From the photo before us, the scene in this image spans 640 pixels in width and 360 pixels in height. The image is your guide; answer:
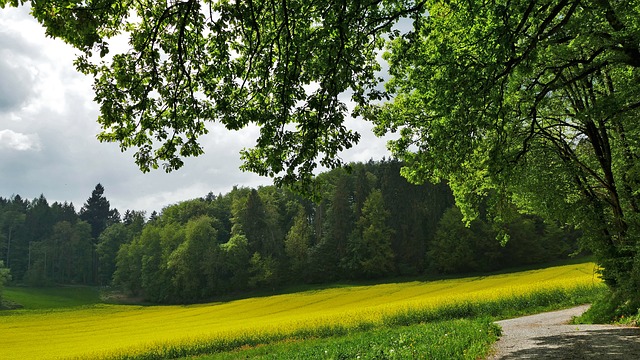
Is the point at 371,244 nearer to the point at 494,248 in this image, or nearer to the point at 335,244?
the point at 335,244

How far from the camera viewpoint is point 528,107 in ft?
42.5

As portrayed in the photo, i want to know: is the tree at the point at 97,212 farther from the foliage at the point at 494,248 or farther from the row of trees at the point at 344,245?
the foliage at the point at 494,248

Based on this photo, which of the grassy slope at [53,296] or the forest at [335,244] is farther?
the grassy slope at [53,296]

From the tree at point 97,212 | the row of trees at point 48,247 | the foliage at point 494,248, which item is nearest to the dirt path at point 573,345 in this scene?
the foliage at point 494,248

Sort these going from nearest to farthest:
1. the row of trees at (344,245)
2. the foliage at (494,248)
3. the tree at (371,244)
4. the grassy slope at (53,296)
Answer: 1. the foliage at (494,248)
2. the row of trees at (344,245)
3. the tree at (371,244)
4. the grassy slope at (53,296)

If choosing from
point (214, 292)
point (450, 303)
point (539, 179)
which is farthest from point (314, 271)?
point (539, 179)

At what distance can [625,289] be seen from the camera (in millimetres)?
13391

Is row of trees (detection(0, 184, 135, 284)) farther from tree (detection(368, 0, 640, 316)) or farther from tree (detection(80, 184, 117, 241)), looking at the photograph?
tree (detection(368, 0, 640, 316))

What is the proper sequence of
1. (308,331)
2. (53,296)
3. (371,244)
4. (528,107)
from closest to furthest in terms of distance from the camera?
(528,107), (308,331), (371,244), (53,296)

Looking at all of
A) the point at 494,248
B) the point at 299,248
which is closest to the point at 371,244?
the point at 299,248

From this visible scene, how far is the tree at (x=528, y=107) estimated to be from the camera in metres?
8.62

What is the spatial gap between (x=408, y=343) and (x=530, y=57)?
847 cm

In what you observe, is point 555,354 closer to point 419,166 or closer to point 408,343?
point 408,343

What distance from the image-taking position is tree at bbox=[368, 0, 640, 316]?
28.3ft
